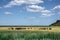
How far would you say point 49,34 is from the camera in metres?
19.3

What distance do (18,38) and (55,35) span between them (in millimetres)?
3277

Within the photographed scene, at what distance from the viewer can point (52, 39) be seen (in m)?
18.6

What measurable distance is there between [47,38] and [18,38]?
Result: 92.9 inches

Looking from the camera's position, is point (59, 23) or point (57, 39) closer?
point (57, 39)

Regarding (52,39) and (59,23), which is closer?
(52,39)

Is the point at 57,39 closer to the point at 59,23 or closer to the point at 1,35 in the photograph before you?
the point at 1,35

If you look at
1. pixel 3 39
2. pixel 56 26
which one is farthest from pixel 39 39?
pixel 56 26

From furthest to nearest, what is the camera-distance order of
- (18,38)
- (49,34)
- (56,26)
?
1. (56,26)
2. (49,34)
3. (18,38)

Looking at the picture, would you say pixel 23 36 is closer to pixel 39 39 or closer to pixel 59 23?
pixel 39 39

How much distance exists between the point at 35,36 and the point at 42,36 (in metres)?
0.61

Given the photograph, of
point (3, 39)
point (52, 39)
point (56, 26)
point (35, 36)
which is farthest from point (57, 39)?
point (56, 26)

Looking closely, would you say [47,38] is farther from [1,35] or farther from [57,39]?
[1,35]

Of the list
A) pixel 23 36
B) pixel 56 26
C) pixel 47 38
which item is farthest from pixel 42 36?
pixel 56 26

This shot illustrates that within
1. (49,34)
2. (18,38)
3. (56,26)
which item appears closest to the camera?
(18,38)
